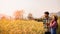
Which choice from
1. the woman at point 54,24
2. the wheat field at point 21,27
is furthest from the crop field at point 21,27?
the woman at point 54,24

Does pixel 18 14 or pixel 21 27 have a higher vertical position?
pixel 18 14

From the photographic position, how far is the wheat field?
185 cm

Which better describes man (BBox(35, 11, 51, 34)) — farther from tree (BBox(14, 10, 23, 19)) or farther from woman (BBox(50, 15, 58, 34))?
tree (BBox(14, 10, 23, 19))

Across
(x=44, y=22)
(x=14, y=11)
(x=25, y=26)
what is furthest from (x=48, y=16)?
(x=14, y=11)

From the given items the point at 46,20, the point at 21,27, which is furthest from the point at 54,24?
the point at 21,27

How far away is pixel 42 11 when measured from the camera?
A: 6.41 ft

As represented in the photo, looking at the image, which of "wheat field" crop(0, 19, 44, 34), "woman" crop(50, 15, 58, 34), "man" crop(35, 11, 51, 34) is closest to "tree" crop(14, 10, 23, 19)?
"wheat field" crop(0, 19, 44, 34)

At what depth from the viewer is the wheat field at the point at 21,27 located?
1854 mm

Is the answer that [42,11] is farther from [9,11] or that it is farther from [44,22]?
[9,11]

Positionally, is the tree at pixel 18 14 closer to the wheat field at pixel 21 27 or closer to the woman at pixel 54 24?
the wheat field at pixel 21 27

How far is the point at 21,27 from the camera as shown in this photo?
6.18 ft

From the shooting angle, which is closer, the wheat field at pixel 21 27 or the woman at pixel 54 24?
the wheat field at pixel 21 27

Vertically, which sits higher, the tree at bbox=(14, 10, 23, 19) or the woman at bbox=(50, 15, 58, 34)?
the tree at bbox=(14, 10, 23, 19)

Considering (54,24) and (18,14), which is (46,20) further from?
(18,14)
